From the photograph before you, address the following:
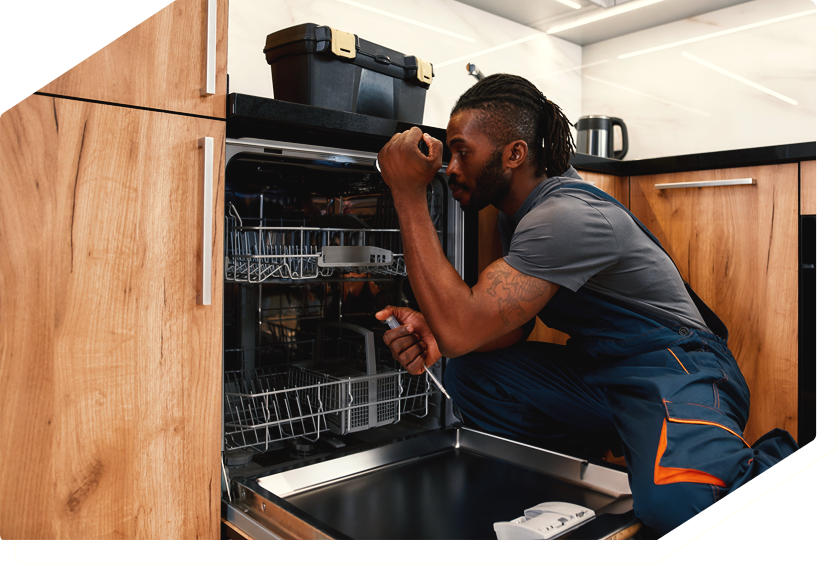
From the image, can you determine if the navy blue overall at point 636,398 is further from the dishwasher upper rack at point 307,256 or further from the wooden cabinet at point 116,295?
the wooden cabinet at point 116,295

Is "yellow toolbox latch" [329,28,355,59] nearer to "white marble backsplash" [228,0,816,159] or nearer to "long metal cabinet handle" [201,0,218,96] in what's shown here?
"long metal cabinet handle" [201,0,218,96]

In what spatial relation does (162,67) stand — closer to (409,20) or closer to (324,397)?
(324,397)

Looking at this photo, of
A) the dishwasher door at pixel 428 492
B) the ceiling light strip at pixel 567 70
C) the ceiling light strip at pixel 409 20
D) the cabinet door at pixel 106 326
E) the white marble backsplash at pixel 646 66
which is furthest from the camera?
the ceiling light strip at pixel 567 70

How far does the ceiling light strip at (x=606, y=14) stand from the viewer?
2356 millimetres

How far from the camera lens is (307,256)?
4.03ft

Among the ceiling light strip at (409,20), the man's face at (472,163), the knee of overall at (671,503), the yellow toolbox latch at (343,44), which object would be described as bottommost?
the knee of overall at (671,503)

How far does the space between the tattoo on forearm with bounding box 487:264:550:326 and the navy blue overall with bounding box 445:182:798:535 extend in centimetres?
19

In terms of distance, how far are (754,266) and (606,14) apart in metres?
1.27

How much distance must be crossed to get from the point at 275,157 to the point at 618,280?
755 mm

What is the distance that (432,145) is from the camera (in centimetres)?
120

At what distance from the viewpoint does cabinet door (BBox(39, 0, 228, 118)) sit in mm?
920

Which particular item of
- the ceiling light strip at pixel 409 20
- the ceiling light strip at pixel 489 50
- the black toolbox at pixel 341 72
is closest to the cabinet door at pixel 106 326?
the black toolbox at pixel 341 72

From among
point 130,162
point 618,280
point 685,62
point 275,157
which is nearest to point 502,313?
point 618,280

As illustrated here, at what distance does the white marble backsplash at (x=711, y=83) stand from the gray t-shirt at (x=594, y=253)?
1375 mm
